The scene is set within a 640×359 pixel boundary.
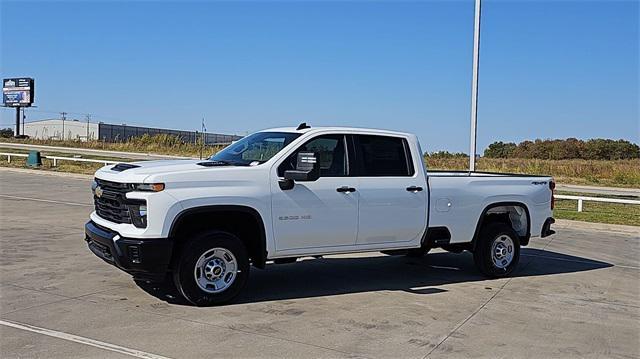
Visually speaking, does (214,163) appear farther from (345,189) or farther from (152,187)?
(345,189)

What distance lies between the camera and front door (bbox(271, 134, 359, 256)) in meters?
7.39

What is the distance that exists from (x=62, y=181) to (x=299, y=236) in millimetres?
21481

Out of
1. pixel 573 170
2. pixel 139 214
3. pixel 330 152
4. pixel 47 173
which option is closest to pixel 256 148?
pixel 330 152

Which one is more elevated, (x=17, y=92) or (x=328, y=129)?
(x=17, y=92)

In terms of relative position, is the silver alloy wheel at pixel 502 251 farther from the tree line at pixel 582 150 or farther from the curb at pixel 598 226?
the tree line at pixel 582 150

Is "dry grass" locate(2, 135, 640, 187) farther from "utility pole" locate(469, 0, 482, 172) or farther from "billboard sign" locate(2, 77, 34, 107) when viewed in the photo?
"billboard sign" locate(2, 77, 34, 107)

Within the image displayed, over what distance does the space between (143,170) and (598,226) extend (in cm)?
1342

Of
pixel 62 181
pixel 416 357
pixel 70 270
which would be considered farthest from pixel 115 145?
pixel 416 357

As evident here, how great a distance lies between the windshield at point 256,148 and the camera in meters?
7.66

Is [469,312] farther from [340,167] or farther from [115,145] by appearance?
[115,145]

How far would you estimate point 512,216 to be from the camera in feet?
32.7

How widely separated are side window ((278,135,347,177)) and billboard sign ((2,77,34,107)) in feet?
239

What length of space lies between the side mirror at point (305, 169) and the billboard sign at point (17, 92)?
240 feet

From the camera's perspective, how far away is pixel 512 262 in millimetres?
9570
